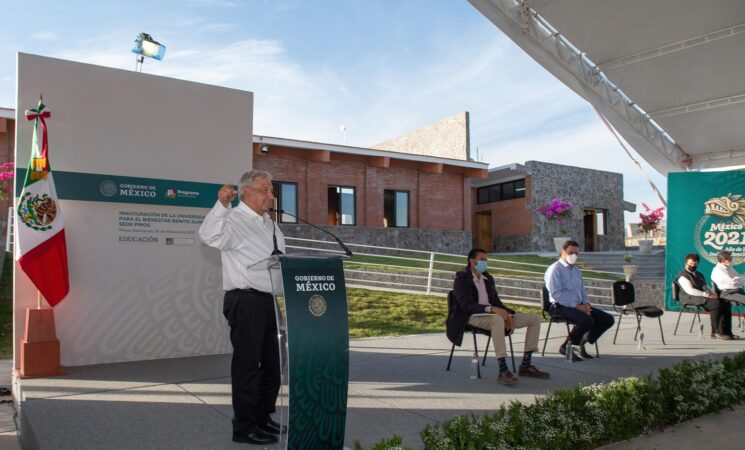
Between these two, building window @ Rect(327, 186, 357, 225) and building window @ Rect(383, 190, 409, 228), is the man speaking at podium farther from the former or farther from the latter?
building window @ Rect(383, 190, 409, 228)

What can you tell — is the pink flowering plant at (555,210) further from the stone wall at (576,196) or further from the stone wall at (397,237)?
the stone wall at (397,237)

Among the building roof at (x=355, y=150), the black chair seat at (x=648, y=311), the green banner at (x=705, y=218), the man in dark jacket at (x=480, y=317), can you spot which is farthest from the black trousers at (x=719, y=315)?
the building roof at (x=355, y=150)

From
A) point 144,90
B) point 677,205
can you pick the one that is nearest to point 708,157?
point 677,205

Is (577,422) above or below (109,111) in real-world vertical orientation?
below

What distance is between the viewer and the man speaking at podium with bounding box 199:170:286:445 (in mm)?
3250

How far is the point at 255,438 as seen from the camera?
327 centimetres

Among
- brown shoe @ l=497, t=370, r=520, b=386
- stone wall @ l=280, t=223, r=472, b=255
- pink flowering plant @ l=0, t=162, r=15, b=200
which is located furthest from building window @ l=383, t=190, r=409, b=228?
brown shoe @ l=497, t=370, r=520, b=386

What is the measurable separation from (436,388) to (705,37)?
19.6ft

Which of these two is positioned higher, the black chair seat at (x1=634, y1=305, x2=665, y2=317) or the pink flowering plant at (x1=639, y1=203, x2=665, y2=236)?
the pink flowering plant at (x1=639, y1=203, x2=665, y2=236)

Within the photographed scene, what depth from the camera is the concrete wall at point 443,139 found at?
Answer: 23.1m

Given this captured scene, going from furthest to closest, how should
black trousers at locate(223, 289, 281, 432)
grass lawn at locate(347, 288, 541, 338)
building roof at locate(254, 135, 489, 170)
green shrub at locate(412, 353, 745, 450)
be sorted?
building roof at locate(254, 135, 489, 170)
grass lawn at locate(347, 288, 541, 338)
black trousers at locate(223, 289, 281, 432)
green shrub at locate(412, 353, 745, 450)

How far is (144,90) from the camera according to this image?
5.93 metres

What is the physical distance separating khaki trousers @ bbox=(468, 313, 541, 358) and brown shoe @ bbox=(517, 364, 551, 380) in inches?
6.7

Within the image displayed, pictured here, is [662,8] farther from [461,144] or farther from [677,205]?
[461,144]
